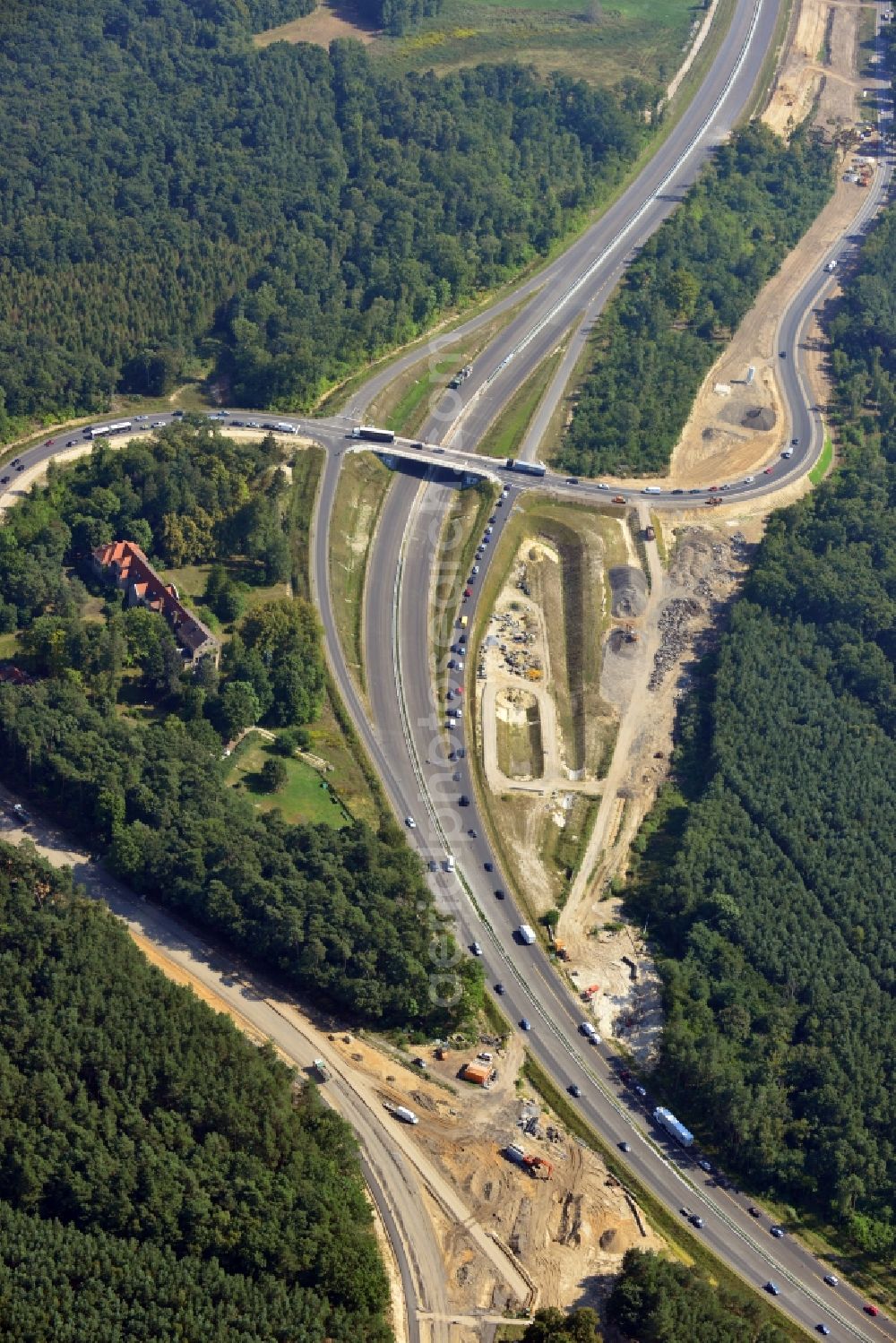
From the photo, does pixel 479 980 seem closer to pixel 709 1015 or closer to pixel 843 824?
pixel 709 1015

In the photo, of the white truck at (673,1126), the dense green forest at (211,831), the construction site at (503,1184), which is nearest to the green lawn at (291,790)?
the dense green forest at (211,831)

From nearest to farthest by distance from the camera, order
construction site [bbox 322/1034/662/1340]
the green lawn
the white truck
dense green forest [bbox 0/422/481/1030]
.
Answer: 1. construction site [bbox 322/1034/662/1340]
2. the white truck
3. dense green forest [bbox 0/422/481/1030]
4. the green lawn

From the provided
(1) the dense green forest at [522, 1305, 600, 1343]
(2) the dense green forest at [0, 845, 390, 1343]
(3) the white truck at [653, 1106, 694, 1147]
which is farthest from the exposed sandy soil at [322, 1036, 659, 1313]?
(3) the white truck at [653, 1106, 694, 1147]

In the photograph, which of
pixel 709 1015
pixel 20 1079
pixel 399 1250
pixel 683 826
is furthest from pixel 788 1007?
pixel 20 1079

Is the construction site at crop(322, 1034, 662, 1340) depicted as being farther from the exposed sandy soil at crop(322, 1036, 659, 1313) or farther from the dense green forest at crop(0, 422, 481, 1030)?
the dense green forest at crop(0, 422, 481, 1030)

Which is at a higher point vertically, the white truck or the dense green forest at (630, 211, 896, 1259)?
the dense green forest at (630, 211, 896, 1259)

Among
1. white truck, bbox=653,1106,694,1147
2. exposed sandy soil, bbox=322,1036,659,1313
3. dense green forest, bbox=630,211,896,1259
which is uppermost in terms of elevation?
dense green forest, bbox=630,211,896,1259

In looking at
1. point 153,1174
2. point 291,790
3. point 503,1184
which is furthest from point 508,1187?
point 291,790
